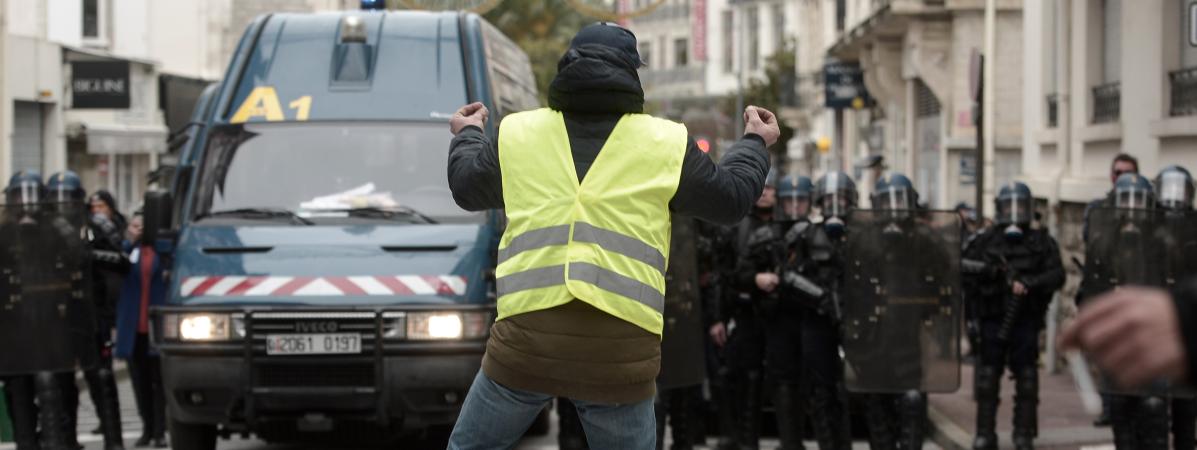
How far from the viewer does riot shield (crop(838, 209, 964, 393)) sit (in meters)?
10.1

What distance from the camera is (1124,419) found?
9.36 metres

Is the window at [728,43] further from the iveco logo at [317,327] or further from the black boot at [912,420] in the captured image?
the iveco logo at [317,327]

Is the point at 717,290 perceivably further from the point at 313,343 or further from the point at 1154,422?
the point at 1154,422

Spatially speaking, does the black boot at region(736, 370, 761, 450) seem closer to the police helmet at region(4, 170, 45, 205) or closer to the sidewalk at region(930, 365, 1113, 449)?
the sidewalk at region(930, 365, 1113, 449)

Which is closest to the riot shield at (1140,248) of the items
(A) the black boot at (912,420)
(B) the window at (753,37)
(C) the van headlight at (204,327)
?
(A) the black boot at (912,420)

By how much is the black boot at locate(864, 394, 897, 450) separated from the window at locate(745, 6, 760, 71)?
65.6 meters

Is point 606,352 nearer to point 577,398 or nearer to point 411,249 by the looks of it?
point 577,398

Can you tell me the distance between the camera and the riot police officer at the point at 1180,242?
8961 mm

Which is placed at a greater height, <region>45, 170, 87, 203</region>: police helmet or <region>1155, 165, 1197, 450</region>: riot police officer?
<region>45, 170, 87, 203</region>: police helmet

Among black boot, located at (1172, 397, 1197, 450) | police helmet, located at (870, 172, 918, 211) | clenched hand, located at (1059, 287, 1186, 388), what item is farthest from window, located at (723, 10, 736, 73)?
clenched hand, located at (1059, 287, 1186, 388)

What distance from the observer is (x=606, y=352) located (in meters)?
4.83

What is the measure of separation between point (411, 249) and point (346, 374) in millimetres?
728

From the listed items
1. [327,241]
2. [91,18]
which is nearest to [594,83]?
[327,241]

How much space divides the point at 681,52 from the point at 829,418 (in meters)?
74.5
